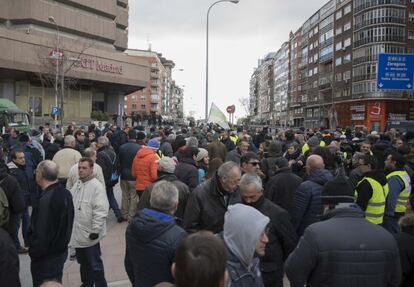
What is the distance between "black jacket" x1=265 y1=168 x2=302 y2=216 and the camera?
5.88 meters

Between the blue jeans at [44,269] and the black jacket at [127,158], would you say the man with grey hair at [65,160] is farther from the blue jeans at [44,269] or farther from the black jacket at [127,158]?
the blue jeans at [44,269]

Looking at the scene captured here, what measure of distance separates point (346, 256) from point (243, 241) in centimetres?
79

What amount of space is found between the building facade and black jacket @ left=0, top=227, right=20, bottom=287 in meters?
51.6

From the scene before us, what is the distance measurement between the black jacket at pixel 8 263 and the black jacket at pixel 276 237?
2070mm

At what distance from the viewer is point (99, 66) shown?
57.5 m

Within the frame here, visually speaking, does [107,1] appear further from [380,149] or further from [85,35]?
[380,149]

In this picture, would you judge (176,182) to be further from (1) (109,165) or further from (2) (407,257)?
(1) (109,165)

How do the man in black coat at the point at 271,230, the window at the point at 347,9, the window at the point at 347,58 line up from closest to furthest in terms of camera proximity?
the man in black coat at the point at 271,230
the window at the point at 347,9
the window at the point at 347,58

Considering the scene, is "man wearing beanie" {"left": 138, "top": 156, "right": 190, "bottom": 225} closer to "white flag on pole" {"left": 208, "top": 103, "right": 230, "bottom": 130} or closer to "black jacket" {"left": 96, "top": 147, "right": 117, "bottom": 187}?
"black jacket" {"left": 96, "top": 147, "right": 117, "bottom": 187}

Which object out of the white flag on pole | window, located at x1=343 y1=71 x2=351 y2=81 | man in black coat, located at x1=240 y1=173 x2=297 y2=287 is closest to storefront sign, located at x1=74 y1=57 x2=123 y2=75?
window, located at x1=343 y1=71 x2=351 y2=81

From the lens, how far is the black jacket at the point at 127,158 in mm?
9867

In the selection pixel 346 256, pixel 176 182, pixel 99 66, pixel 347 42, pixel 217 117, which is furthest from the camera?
pixel 347 42

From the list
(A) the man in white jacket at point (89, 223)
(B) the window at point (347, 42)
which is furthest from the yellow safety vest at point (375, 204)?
(B) the window at point (347, 42)

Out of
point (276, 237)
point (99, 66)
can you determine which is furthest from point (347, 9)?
point (276, 237)
